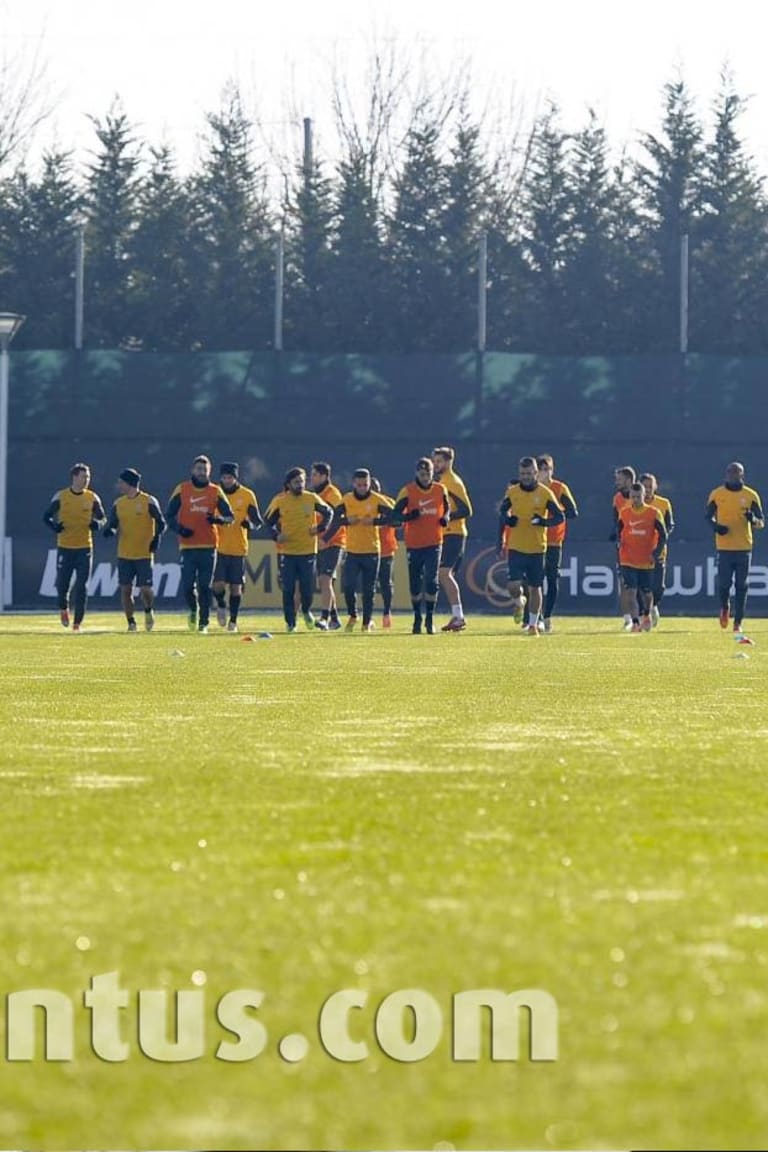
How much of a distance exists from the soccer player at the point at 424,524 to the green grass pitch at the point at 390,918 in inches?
582

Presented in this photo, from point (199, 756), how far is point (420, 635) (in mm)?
16808

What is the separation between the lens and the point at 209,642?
2331cm

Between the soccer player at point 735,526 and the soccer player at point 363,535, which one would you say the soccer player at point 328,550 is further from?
the soccer player at point 735,526

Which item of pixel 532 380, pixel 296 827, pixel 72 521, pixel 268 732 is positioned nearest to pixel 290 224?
pixel 532 380

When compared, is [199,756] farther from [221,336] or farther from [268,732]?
[221,336]

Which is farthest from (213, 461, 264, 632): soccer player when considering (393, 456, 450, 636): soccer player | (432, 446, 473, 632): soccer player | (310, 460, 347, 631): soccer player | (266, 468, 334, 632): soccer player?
(432, 446, 473, 632): soccer player

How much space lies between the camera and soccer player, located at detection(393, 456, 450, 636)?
86.5 feet

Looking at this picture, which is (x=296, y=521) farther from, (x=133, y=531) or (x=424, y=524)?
(x=133, y=531)

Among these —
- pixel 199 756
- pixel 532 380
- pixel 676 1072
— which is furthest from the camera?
pixel 532 380

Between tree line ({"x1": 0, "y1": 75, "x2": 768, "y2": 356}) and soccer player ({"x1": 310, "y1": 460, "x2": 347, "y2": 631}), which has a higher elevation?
tree line ({"x1": 0, "y1": 75, "x2": 768, "y2": 356})

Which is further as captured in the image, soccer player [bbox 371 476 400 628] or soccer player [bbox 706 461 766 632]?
soccer player [bbox 371 476 400 628]

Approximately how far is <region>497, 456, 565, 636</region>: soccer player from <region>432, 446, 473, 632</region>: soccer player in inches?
19.7

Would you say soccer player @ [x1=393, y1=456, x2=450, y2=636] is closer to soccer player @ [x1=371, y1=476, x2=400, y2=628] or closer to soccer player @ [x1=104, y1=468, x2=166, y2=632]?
soccer player @ [x1=371, y1=476, x2=400, y2=628]

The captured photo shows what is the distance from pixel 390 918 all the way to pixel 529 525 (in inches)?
882
